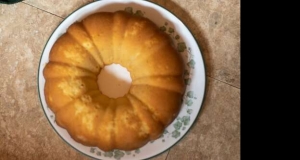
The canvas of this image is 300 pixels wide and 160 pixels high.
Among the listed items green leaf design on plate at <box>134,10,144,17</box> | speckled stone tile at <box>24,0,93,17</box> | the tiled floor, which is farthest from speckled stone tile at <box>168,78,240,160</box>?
speckled stone tile at <box>24,0,93,17</box>

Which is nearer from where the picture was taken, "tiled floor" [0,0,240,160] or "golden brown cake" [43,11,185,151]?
"golden brown cake" [43,11,185,151]

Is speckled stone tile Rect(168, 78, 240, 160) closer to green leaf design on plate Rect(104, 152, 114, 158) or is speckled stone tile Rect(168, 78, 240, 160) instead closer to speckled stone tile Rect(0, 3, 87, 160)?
green leaf design on plate Rect(104, 152, 114, 158)

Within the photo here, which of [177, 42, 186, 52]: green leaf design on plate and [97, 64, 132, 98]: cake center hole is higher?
[177, 42, 186, 52]: green leaf design on plate

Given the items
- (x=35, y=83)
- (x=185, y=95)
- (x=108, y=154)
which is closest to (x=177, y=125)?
(x=185, y=95)

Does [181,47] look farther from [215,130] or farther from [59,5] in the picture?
[59,5]

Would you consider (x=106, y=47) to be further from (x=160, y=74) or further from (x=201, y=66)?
(x=201, y=66)
